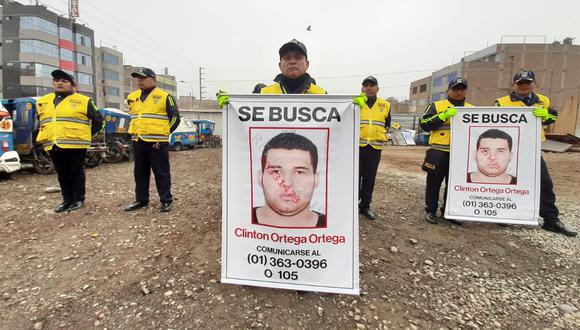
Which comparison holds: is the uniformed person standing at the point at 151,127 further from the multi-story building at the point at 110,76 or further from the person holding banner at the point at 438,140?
the multi-story building at the point at 110,76

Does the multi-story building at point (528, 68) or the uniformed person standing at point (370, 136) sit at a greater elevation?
the multi-story building at point (528, 68)

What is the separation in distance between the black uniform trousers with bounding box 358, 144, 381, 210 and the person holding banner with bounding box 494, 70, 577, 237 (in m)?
1.75

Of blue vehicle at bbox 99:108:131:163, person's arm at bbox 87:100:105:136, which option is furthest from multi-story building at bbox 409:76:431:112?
person's arm at bbox 87:100:105:136

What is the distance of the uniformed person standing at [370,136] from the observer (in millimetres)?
3873

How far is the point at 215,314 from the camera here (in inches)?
76.4

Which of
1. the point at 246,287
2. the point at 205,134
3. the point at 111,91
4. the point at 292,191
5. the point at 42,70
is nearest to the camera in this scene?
→ the point at 292,191

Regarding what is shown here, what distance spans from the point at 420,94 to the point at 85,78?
58.4 meters

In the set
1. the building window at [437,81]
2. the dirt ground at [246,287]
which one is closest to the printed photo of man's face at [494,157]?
the dirt ground at [246,287]

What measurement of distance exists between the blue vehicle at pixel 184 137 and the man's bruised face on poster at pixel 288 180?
17.8 meters

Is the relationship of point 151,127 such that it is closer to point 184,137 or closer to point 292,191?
point 292,191

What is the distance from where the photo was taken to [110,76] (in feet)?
173

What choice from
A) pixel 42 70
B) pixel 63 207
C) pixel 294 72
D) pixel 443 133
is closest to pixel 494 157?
pixel 443 133

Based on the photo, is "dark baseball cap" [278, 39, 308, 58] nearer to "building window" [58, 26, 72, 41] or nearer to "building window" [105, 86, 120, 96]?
"building window" [58, 26, 72, 41]

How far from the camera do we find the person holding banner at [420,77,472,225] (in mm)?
3672
